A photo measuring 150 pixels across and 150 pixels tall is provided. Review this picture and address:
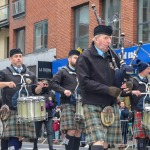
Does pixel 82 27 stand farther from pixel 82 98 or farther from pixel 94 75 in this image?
pixel 94 75

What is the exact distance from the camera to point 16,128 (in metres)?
9.91

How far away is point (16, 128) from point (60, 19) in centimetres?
1839

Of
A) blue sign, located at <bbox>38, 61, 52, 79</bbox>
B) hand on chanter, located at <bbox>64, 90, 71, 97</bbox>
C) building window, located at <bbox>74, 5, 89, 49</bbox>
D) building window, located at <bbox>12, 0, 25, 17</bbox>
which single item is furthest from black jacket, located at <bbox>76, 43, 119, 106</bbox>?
building window, located at <bbox>12, 0, 25, 17</bbox>

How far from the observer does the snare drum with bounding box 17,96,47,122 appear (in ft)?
31.3

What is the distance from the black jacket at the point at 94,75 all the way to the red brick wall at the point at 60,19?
15228 mm

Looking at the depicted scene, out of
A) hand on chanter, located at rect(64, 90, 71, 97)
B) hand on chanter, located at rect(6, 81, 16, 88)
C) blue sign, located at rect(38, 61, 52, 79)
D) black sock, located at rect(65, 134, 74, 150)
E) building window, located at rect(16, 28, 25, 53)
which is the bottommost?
black sock, located at rect(65, 134, 74, 150)

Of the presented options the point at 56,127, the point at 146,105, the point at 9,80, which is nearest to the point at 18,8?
the point at 56,127

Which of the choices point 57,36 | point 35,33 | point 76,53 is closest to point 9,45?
point 35,33

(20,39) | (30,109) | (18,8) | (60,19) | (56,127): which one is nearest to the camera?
(30,109)

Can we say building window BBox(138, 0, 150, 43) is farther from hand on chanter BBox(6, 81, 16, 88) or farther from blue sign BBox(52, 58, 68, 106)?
hand on chanter BBox(6, 81, 16, 88)

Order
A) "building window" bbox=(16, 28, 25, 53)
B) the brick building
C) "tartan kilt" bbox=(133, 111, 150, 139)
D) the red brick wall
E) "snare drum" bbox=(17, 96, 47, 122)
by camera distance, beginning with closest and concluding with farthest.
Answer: "snare drum" bbox=(17, 96, 47, 122)
"tartan kilt" bbox=(133, 111, 150, 139)
the brick building
the red brick wall
"building window" bbox=(16, 28, 25, 53)

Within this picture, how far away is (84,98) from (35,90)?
258 centimetres

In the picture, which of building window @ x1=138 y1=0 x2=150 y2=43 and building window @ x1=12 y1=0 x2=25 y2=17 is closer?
building window @ x1=138 y1=0 x2=150 y2=43

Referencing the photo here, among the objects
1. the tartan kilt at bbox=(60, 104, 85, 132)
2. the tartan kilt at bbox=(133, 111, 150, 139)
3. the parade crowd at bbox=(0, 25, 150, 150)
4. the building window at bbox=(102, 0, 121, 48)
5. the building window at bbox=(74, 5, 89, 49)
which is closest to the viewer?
the parade crowd at bbox=(0, 25, 150, 150)
